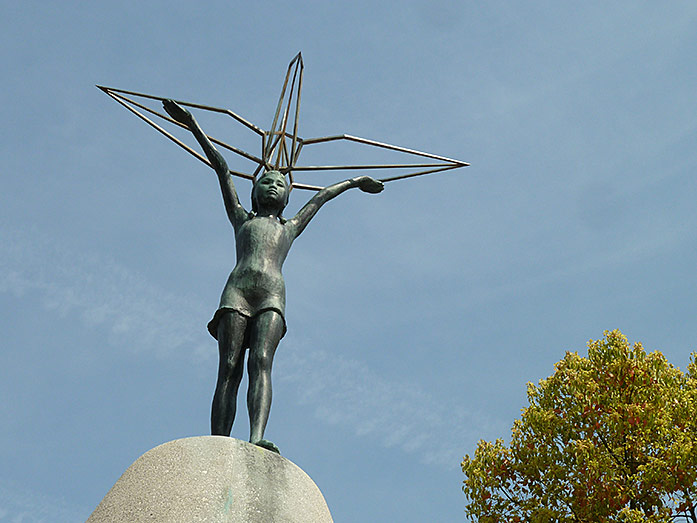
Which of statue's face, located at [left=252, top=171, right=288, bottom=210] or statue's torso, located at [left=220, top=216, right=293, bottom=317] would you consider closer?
statue's torso, located at [left=220, top=216, right=293, bottom=317]

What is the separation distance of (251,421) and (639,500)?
8.38 metres

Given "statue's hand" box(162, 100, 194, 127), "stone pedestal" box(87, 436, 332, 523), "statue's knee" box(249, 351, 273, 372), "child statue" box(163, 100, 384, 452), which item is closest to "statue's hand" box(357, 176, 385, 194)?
"child statue" box(163, 100, 384, 452)

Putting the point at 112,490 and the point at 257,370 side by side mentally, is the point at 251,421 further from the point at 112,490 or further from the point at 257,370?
the point at 112,490

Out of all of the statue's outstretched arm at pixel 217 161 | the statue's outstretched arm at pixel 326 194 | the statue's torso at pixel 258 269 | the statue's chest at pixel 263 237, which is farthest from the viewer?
the statue's outstretched arm at pixel 326 194

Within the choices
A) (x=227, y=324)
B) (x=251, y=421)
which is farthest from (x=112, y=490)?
(x=227, y=324)

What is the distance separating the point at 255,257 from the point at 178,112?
5.11 ft

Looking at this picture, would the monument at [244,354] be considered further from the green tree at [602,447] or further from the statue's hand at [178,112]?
the green tree at [602,447]

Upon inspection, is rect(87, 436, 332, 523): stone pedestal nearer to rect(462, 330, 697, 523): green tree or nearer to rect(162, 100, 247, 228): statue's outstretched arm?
rect(162, 100, 247, 228): statue's outstretched arm

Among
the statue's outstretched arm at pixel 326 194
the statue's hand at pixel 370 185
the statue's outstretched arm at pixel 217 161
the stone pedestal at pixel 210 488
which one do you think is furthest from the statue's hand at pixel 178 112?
the stone pedestal at pixel 210 488

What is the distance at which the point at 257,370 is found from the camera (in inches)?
274

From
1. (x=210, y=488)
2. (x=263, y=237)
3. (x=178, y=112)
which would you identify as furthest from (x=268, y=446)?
(x=178, y=112)

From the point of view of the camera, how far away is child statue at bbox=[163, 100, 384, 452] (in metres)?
6.96

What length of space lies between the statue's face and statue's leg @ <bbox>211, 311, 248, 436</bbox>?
122 centimetres

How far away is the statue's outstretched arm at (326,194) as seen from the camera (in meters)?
8.01
